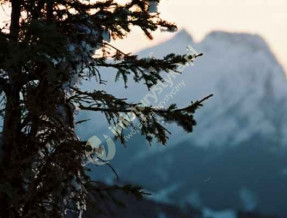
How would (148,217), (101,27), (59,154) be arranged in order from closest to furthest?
(59,154), (101,27), (148,217)

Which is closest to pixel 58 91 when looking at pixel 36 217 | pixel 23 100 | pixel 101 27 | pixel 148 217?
pixel 23 100

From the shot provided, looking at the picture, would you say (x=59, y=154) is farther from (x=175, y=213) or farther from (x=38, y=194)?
(x=175, y=213)

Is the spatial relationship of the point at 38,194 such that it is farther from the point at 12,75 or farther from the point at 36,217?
the point at 12,75

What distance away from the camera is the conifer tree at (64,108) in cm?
1014

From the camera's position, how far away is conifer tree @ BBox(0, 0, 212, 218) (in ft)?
33.3

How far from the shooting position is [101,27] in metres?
10.9

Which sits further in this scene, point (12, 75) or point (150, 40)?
point (150, 40)

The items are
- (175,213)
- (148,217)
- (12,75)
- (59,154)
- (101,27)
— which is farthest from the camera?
(175,213)

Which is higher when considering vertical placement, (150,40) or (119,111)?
(150,40)

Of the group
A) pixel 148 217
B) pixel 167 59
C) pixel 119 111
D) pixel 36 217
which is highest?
pixel 148 217

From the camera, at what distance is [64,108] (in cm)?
1070

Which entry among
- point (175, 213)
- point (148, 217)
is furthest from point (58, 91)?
point (175, 213)

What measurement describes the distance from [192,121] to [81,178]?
2.06m

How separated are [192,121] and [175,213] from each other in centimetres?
15925
